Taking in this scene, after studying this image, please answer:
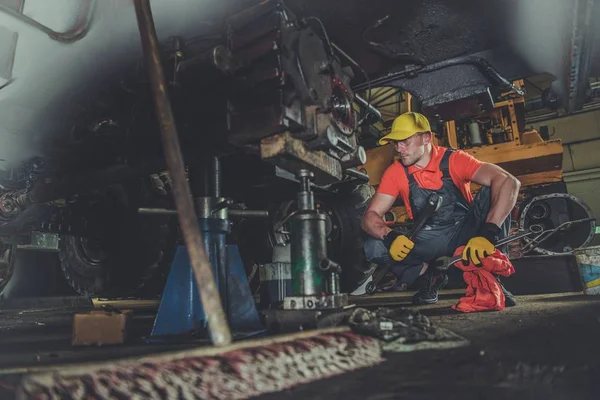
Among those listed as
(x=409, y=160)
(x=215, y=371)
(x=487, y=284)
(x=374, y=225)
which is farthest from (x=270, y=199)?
(x=215, y=371)

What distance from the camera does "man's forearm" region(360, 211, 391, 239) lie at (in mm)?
2559

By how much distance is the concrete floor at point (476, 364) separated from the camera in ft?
2.41

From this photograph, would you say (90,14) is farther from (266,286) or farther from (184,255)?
(266,286)

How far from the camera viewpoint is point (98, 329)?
1396 millimetres

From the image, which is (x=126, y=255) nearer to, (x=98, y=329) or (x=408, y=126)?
(x=98, y=329)

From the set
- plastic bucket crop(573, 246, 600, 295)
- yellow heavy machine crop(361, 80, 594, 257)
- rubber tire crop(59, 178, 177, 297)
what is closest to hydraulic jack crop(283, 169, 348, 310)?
rubber tire crop(59, 178, 177, 297)

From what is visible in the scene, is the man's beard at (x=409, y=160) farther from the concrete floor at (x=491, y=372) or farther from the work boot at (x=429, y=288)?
the concrete floor at (x=491, y=372)

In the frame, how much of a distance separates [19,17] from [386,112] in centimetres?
804

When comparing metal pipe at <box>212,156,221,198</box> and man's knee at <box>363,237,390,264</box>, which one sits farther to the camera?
man's knee at <box>363,237,390,264</box>

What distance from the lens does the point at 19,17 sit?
1.36 meters

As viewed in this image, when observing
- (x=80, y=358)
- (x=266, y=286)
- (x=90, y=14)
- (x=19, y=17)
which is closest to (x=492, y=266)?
(x=266, y=286)

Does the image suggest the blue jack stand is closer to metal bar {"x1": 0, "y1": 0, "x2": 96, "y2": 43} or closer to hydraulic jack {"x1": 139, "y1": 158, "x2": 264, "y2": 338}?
hydraulic jack {"x1": 139, "y1": 158, "x2": 264, "y2": 338}

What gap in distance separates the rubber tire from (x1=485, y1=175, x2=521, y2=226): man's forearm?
7.14 ft

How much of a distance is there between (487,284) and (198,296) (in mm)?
1565
